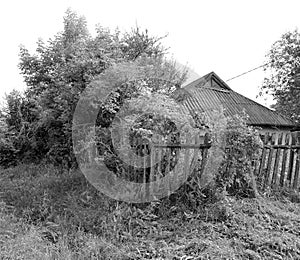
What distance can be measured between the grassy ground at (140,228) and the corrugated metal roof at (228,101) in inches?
408

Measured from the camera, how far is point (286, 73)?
50.5 feet

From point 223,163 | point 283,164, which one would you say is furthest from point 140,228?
point 283,164

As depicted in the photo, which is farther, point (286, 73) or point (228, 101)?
point (228, 101)

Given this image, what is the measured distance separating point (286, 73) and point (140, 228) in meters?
15.1

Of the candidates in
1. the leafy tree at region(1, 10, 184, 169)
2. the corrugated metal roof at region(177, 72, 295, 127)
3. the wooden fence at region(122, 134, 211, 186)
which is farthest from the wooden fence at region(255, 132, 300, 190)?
the corrugated metal roof at region(177, 72, 295, 127)

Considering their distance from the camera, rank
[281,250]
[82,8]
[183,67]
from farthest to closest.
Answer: [82,8] → [183,67] → [281,250]

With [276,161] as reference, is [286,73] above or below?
above

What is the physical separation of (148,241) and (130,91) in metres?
2.94

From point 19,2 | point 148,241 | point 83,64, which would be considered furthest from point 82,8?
point 148,241

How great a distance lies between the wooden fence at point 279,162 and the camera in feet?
15.2

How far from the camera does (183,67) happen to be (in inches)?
404

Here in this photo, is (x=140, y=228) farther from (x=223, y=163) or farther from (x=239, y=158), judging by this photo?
(x=239, y=158)

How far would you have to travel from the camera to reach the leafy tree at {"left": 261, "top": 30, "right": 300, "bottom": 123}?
47.9 ft

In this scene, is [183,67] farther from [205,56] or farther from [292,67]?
[292,67]
